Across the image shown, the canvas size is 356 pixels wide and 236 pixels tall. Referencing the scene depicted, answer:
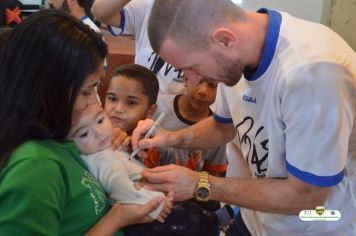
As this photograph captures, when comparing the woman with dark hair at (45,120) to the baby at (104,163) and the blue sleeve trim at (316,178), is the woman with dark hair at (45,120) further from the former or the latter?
the blue sleeve trim at (316,178)

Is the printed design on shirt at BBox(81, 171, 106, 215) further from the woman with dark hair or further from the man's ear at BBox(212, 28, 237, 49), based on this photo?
the man's ear at BBox(212, 28, 237, 49)

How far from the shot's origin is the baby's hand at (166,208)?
1160 millimetres

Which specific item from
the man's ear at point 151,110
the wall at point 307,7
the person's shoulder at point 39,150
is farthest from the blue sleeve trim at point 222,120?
the wall at point 307,7

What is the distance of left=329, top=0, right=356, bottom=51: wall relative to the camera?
249cm

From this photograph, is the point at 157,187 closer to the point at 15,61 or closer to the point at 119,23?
the point at 15,61

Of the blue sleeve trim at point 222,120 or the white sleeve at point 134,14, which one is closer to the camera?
the blue sleeve trim at point 222,120

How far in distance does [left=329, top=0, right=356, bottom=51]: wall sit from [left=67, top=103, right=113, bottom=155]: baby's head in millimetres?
1885

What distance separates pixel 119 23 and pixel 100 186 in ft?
3.63

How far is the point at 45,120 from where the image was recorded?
3.01 ft

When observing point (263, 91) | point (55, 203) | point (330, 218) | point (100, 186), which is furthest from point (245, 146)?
point (55, 203)

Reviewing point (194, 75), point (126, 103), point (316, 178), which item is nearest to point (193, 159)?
point (126, 103)

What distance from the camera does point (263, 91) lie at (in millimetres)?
1173

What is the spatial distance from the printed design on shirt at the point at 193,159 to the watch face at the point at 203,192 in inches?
19.5

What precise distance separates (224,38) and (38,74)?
1.60 feet
